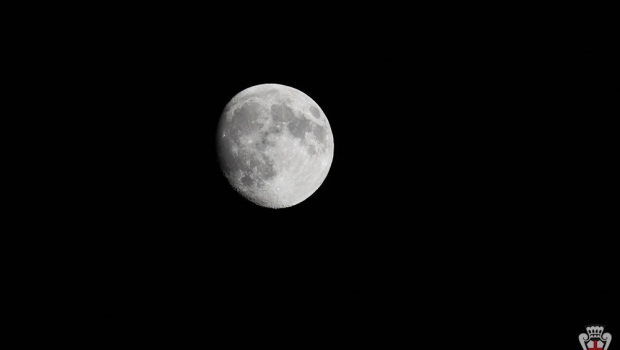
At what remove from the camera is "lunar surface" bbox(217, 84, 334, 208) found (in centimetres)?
555

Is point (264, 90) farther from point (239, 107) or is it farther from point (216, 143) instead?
point (216, 143)

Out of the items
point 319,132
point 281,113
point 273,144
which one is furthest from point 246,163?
point 319,132

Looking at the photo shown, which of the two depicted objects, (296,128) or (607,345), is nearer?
(607,345)

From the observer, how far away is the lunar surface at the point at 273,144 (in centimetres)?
555

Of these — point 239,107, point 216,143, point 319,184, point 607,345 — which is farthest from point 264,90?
point 607,345

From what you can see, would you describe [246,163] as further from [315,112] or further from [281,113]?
[315,112]

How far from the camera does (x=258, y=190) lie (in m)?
5.77

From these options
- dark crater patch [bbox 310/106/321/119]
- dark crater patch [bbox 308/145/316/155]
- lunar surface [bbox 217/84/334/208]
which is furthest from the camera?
dark crater patch [bbox 310/106/321/119]

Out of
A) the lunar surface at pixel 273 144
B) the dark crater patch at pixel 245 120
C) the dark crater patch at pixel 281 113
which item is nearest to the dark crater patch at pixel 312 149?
the lunar surface at pixel 273 144

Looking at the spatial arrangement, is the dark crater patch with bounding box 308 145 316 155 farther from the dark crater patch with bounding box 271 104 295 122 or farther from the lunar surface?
the dark crater patch with bounding box 271 104 295 122

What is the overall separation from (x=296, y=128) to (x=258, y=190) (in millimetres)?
815

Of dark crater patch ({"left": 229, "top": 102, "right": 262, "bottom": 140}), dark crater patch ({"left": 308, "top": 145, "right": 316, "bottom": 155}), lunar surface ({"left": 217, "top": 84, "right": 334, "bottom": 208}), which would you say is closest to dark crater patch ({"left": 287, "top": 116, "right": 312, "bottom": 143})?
lunar surface ({"left": 217, "top": 84, "right": 334, "bottom": 208})

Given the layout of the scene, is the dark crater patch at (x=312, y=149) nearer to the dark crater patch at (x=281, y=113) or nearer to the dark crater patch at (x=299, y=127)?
the dark crater patch at (x=299, y=127)

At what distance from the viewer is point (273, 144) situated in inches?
217
